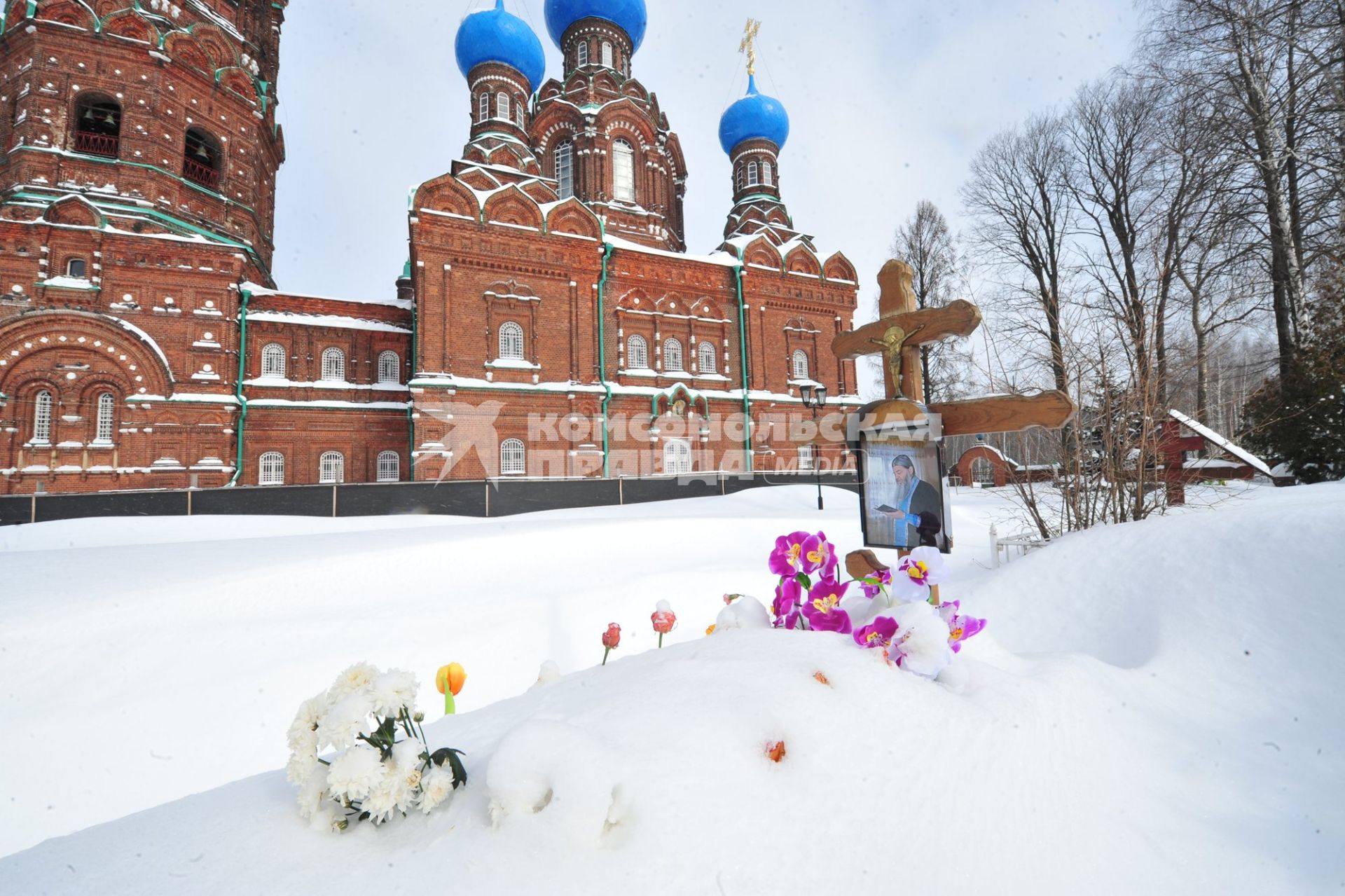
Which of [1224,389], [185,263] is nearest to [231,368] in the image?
[185,263]

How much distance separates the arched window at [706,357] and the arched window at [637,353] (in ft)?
6.40

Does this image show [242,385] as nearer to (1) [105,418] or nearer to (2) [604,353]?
(1) [105,418]

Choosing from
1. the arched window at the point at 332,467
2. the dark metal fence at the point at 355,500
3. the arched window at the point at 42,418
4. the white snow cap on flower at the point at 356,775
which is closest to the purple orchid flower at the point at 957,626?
the white snow cap on flower at the point at 356,775

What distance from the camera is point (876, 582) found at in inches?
96.3

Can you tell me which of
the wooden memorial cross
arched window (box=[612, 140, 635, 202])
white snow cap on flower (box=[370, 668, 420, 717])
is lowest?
white snow cap on flower (box=[370, 668, 420, 717])

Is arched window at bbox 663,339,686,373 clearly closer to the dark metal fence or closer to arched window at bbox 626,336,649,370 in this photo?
arched window at bbox 626,336,649,370

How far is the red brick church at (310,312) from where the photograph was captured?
1561cm

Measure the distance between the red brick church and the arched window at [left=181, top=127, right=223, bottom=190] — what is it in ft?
0.24

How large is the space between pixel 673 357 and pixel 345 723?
19012 mm

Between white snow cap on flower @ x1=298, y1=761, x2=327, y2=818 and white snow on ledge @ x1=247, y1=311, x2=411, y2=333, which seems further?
white snow on ledge @ x1=247, y1=311, x2=411, y2=333

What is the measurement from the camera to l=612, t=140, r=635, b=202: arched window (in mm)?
23312

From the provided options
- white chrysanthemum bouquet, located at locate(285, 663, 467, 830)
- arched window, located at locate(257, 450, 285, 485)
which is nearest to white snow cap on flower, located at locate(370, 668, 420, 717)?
white chrysanthemum bouquet, located at locate(285, 663, 467, 830)

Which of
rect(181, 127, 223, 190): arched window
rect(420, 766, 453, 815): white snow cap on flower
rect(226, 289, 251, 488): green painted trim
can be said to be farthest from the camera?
rect(181, 127, 223, 190): arched window

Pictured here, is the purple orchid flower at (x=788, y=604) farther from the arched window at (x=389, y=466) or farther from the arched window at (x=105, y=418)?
the arched window at (x=105, y=418)
